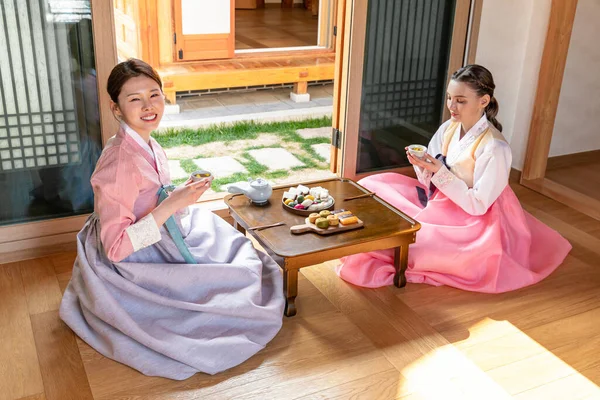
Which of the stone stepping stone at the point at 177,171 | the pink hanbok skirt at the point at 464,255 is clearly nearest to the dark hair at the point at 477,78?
the pink hanbok skirt at the point at 464,255

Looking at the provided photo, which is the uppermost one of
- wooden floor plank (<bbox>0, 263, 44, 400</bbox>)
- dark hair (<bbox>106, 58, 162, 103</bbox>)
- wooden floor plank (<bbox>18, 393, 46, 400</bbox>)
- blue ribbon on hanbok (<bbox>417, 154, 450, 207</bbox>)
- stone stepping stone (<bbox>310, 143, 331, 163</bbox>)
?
dark hair (<bbox>106, 58, 162, 103</bbox>)

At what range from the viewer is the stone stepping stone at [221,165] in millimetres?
4109

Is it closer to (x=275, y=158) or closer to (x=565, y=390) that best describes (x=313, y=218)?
(x=565, y=390)

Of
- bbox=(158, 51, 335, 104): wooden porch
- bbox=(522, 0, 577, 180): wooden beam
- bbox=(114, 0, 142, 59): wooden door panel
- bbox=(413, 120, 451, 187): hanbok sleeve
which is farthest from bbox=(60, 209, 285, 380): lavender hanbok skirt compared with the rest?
bbox=(114, 0, 142, 59): wooden door panel

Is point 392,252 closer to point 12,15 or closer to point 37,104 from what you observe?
point 37,104

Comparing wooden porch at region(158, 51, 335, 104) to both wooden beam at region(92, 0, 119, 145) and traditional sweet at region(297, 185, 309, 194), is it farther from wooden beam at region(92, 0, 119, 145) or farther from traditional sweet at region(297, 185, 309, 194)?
traditional sweet at region(297, 185, 309, 194)

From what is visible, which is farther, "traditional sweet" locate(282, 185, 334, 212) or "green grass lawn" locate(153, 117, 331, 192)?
"green grass lawn" locate(153, 117, 331, 192)

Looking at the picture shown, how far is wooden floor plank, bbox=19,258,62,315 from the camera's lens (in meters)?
2.66

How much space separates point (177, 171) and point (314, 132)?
3.94 ft

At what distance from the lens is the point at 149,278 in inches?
93.7

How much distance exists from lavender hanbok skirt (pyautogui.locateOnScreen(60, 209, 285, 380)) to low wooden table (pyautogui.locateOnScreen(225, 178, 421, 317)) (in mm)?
116

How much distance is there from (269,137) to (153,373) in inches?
107

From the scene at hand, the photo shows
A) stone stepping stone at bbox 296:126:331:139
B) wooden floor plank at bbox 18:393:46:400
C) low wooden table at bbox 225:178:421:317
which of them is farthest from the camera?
stone stepping stone at bbox 296:126:331:139

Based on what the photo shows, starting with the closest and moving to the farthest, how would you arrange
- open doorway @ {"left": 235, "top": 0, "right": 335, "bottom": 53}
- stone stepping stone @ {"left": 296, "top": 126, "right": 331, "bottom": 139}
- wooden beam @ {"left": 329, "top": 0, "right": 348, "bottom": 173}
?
wooden beam @ {"left": 329, "top": 0, "right": 348, "bottom": 173}
stone stepping stone @ {"left": 296, "top": 126, "right": 331, "bottom": 139}
open doorway @ {"left": 235, "top": 0, "right": 335, "bottom": 53}
